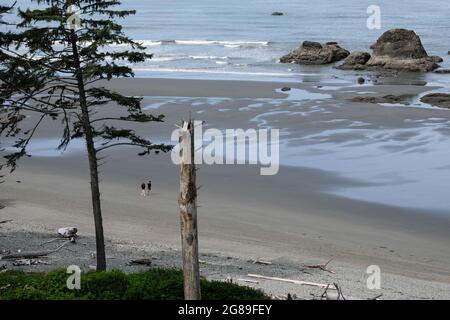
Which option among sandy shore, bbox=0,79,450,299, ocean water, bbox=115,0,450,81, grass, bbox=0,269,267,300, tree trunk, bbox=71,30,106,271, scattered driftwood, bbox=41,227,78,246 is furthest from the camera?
ocean water, bbox=115,0,450,81

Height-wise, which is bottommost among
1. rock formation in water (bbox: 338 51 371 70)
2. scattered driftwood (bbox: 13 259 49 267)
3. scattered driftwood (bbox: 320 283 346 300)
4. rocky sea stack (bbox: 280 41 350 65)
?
scattered driftwood (bbox: 13 259 49 267)

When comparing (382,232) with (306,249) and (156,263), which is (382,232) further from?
(156,263)

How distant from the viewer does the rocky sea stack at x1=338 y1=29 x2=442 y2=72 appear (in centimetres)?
6031

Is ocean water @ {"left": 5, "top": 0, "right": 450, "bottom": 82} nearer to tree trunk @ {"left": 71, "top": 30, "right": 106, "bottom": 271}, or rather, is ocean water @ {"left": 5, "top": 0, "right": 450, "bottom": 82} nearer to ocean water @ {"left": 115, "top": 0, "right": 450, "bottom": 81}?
ocean water @ {"left": 115, "top": 0, "right": 450, "bottom": 81}

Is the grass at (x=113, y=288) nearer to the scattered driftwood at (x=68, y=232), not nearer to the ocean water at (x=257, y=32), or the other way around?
the scattered driftwood at (x=68, y=232)

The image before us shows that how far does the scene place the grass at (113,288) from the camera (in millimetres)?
13117

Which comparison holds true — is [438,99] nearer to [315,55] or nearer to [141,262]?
[315,55]

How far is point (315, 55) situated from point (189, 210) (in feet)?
188

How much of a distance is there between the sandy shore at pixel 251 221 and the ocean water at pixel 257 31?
27585 millimetres

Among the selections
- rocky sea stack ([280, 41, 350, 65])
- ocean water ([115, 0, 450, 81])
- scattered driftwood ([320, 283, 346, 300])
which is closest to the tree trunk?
scattered driftwood ([320, 283, 346, 300])

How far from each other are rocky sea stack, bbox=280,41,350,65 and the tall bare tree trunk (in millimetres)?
55910

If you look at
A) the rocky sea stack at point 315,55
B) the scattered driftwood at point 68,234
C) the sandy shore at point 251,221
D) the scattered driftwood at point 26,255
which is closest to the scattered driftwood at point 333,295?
the sandy shore at point 251,221

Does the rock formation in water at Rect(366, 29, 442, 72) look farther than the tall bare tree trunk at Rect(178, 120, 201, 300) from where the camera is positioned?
Yes

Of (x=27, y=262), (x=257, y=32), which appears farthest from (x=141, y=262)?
(x=257, y=32)
